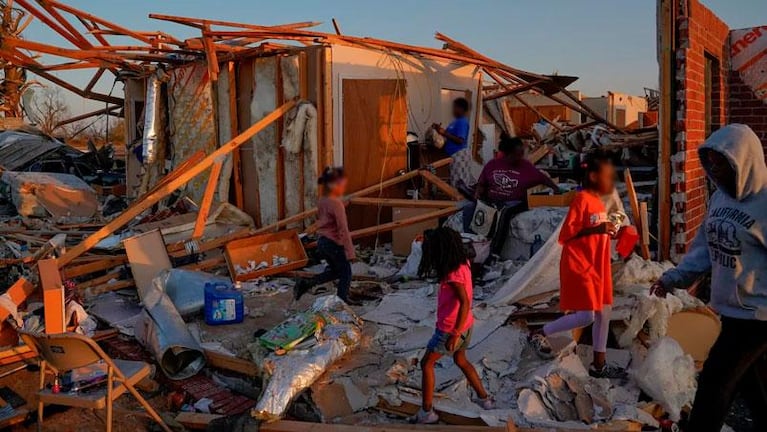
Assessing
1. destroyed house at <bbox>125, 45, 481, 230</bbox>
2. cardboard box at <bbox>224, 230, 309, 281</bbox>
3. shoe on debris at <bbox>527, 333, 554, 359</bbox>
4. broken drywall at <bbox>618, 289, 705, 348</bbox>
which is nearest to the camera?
shoe on debris at <bbox>527, 333, 554, 359</bbox>

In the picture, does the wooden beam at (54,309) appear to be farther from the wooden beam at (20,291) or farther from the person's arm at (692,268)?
the person's arm at (692,268)

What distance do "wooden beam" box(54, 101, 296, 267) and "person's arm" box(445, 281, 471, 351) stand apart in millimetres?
5199

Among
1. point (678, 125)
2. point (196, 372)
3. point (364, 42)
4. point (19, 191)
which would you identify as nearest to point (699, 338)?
point (678, 125)

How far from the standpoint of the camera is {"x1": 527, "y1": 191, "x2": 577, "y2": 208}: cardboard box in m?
7.87

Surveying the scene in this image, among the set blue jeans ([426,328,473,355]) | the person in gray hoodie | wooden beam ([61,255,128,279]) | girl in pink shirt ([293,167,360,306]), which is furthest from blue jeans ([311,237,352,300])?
the person in gray hoodie

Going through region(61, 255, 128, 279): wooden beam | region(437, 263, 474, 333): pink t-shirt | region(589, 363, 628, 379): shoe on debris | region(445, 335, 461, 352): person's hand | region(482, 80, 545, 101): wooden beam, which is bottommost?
region(589, 363, 628, 379): shoe on debris

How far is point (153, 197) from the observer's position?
8344 mm

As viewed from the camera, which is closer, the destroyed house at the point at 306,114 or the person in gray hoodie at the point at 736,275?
the person in gray hoodie at the point at 736,275

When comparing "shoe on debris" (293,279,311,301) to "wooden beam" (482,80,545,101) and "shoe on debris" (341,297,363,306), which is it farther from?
"wooden beam" (482,80,545,101)

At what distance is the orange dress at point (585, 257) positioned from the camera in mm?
4629

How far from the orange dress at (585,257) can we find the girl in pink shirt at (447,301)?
87cm

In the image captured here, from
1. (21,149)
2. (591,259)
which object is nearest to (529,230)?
(591,259)

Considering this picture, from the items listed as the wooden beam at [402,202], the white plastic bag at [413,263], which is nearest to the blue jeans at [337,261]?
the white plastic bag at [413,263]

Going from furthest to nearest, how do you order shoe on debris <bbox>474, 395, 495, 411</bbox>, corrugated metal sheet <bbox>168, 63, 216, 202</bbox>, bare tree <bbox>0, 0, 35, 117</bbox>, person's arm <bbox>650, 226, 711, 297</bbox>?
bare tree <bbox>0, 0, 35, 117</bbox>
corrugated metal sheet <bbox>168, 63, 216, 202</bbox>
shoe on debris <bbox>474, 395, 495, 411</bbox>
person's arm <bbox>650, 226, 711, 297</bbox>
